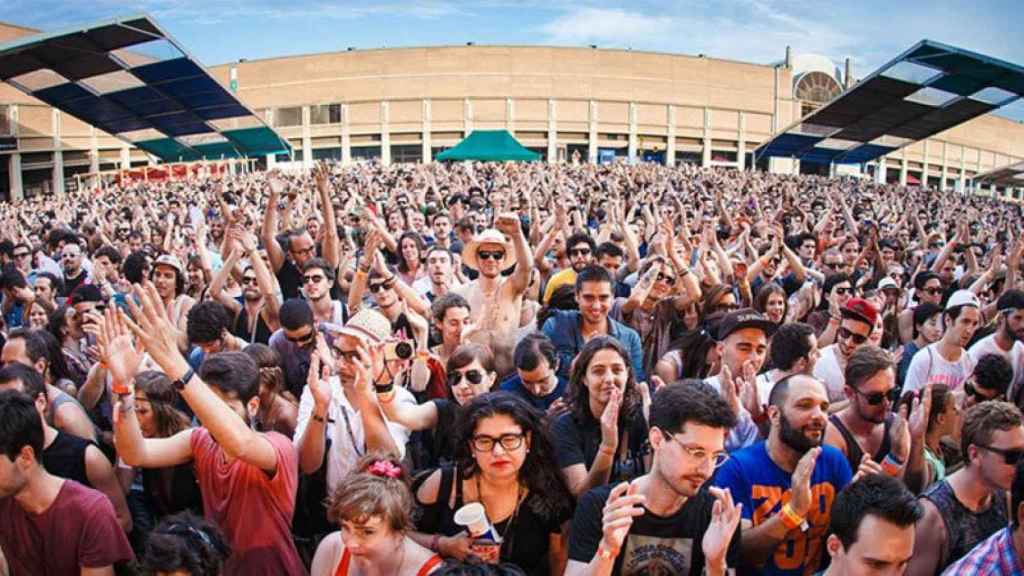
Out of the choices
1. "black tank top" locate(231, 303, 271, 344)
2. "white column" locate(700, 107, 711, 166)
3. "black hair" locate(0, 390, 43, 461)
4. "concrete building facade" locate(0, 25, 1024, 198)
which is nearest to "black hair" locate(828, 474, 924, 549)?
"black hair" locate(0, 390, 43, 461)

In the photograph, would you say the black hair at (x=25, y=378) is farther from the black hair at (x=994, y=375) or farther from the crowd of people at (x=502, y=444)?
the black hair at (x=994, y=375)

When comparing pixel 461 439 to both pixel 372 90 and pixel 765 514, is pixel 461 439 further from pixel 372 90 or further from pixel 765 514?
pixel 372 90

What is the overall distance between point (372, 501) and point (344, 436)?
0.89 m

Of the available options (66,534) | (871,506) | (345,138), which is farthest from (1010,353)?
(345,138)

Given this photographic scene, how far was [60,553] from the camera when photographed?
2500 millimetres

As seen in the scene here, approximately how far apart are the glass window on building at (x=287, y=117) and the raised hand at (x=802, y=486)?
56304 mm

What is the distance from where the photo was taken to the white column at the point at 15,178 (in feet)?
125

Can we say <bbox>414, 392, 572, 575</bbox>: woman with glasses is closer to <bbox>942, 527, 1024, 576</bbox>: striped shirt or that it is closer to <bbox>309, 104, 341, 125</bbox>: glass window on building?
<bbox>942, 527, 1024, 576</bbox>: striped shirt

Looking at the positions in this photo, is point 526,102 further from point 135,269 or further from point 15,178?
point 135,269

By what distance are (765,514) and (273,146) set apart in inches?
1127

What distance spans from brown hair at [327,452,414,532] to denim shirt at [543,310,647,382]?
201 cm

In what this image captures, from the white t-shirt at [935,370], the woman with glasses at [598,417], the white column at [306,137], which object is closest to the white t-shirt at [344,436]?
the woman with glasses at [598,417]

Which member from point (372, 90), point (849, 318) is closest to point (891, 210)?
point (849, 318)

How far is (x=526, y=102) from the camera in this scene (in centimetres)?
5316
